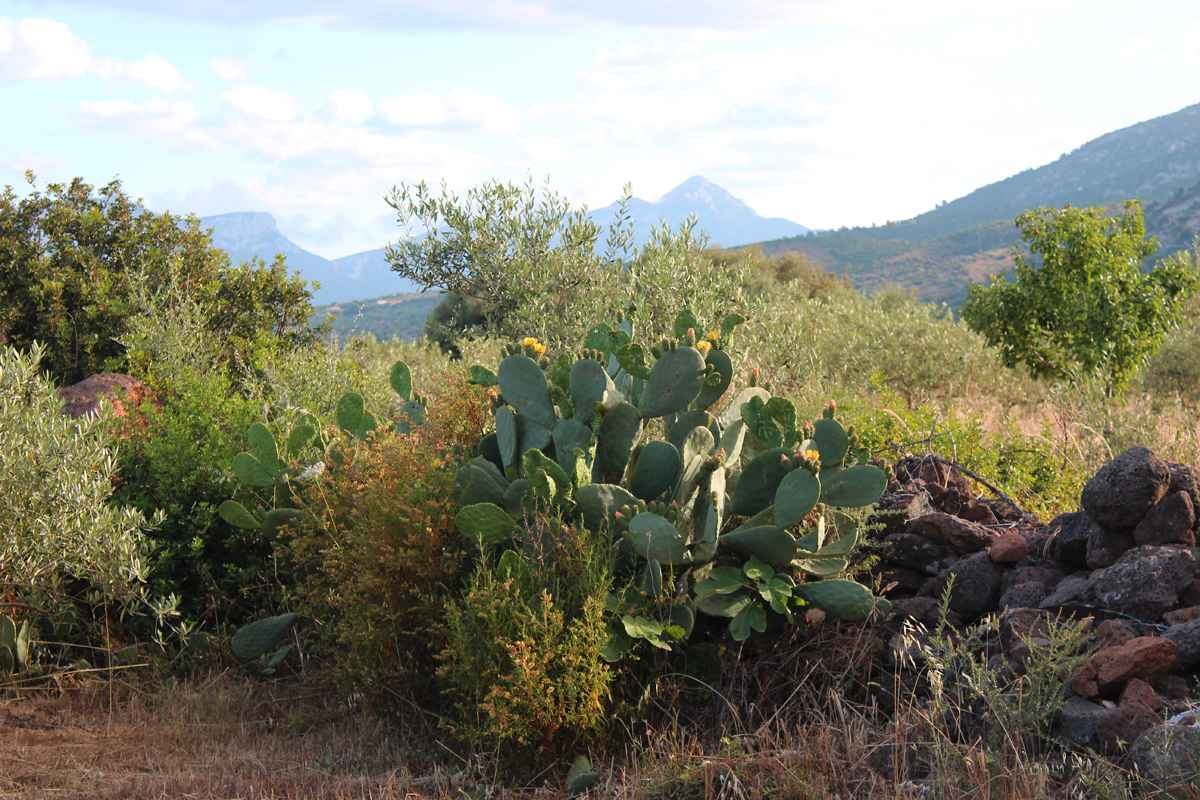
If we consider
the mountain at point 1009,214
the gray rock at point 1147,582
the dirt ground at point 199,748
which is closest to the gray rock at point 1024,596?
the gray rock at point 1147,582

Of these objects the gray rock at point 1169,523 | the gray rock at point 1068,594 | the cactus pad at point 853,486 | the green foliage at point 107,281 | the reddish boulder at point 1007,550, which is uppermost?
the green foliage at point 107,281

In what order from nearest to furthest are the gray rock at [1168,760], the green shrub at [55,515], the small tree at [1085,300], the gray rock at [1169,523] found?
the gray rock at [1168,760] < the gray rock at [1169,523] < the green shrub at [55,515] < the small tree at [1085,300]

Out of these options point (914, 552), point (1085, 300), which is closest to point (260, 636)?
point (914, 552)

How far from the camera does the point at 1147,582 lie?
13.9 ft

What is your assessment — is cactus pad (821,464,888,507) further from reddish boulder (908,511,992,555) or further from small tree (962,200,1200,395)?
small tree (962,200,1200,395)

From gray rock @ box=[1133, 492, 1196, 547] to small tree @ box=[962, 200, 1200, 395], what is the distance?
9898 mm

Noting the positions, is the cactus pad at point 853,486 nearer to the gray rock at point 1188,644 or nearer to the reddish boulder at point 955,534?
the reddish boulder at point 955,534

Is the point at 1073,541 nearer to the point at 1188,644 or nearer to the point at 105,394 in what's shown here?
the point at 1188,644

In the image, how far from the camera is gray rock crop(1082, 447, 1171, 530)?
4484 mm

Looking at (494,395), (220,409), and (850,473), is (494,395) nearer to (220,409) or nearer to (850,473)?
(850,473)

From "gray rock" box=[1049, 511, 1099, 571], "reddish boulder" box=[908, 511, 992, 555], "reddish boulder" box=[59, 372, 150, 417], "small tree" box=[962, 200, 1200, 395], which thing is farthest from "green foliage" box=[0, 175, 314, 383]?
"small tree" box=[962, 200, 1200, 395]

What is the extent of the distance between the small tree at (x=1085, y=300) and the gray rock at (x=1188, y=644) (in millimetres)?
10654

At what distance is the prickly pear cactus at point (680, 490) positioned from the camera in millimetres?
4320

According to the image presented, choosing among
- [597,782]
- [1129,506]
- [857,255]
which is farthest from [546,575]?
[857,255]
